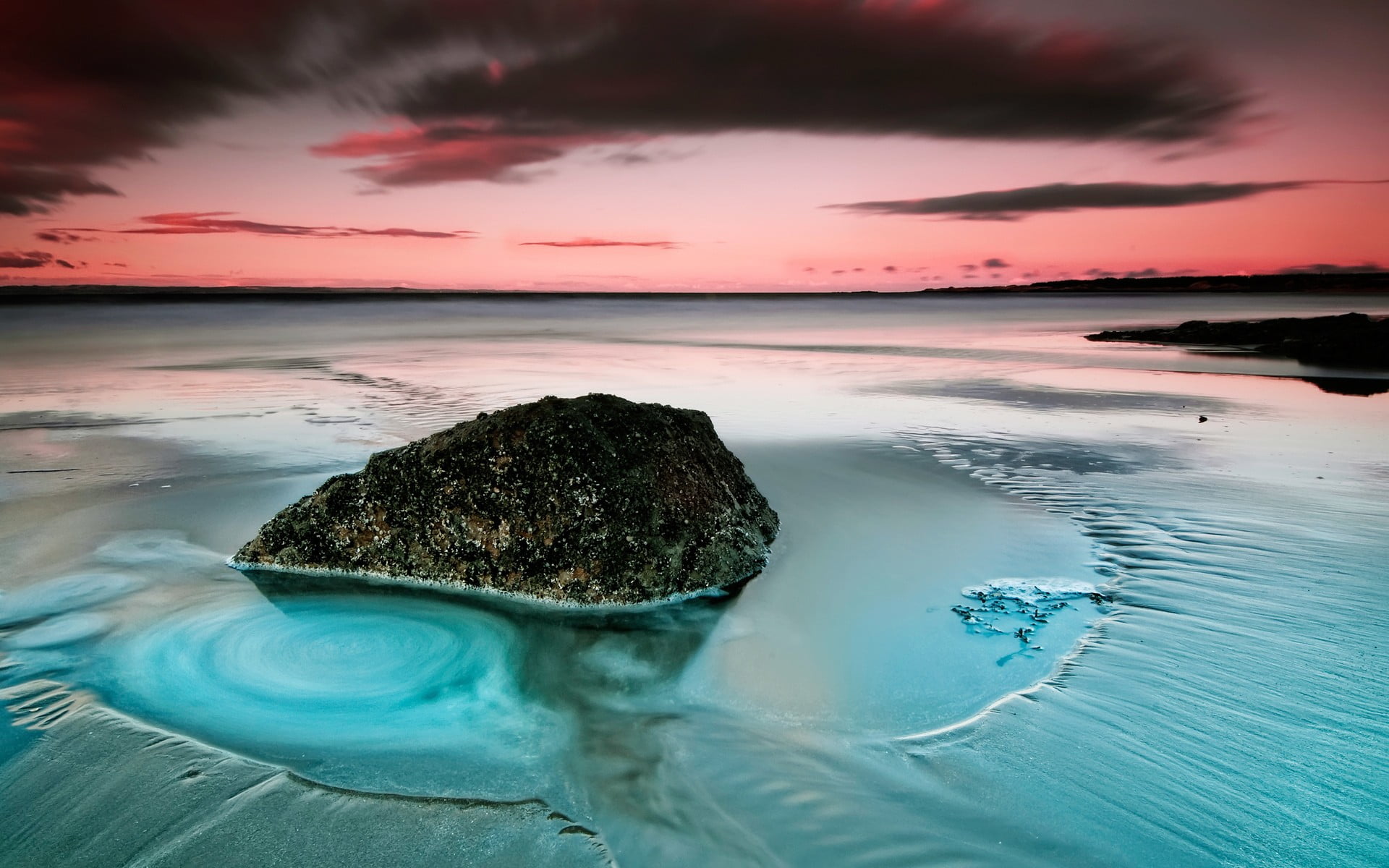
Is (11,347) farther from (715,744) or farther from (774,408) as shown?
(715,744)

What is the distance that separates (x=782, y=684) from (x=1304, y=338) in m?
22.2

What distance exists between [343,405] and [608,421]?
293 inches

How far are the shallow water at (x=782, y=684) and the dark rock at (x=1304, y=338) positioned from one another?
38.9ft

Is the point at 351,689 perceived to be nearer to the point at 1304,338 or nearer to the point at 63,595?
the point at 63,595

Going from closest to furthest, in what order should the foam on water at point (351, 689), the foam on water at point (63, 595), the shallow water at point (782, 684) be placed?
the shallow water at point (782, 684), the foam on water at point (351, 689), the foam on water at point (63, 595)

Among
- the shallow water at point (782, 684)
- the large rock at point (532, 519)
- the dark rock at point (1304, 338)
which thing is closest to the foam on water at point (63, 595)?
the shallow water at point (782, 684)

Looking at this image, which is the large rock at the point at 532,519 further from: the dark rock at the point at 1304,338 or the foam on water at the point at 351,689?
the dark rock at the point at 1304,338

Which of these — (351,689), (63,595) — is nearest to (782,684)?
(351,689)

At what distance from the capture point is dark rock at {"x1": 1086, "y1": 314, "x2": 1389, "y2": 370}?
16.9 m

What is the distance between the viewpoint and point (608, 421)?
189 inches

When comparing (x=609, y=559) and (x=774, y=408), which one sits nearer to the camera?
(x=609, y=559)

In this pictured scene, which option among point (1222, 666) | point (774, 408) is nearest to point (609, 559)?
point (1222, 666)

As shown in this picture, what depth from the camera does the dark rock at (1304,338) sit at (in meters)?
16.9

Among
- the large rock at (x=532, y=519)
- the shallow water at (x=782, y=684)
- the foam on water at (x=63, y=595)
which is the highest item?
the large rock at (x=532, y=519)
